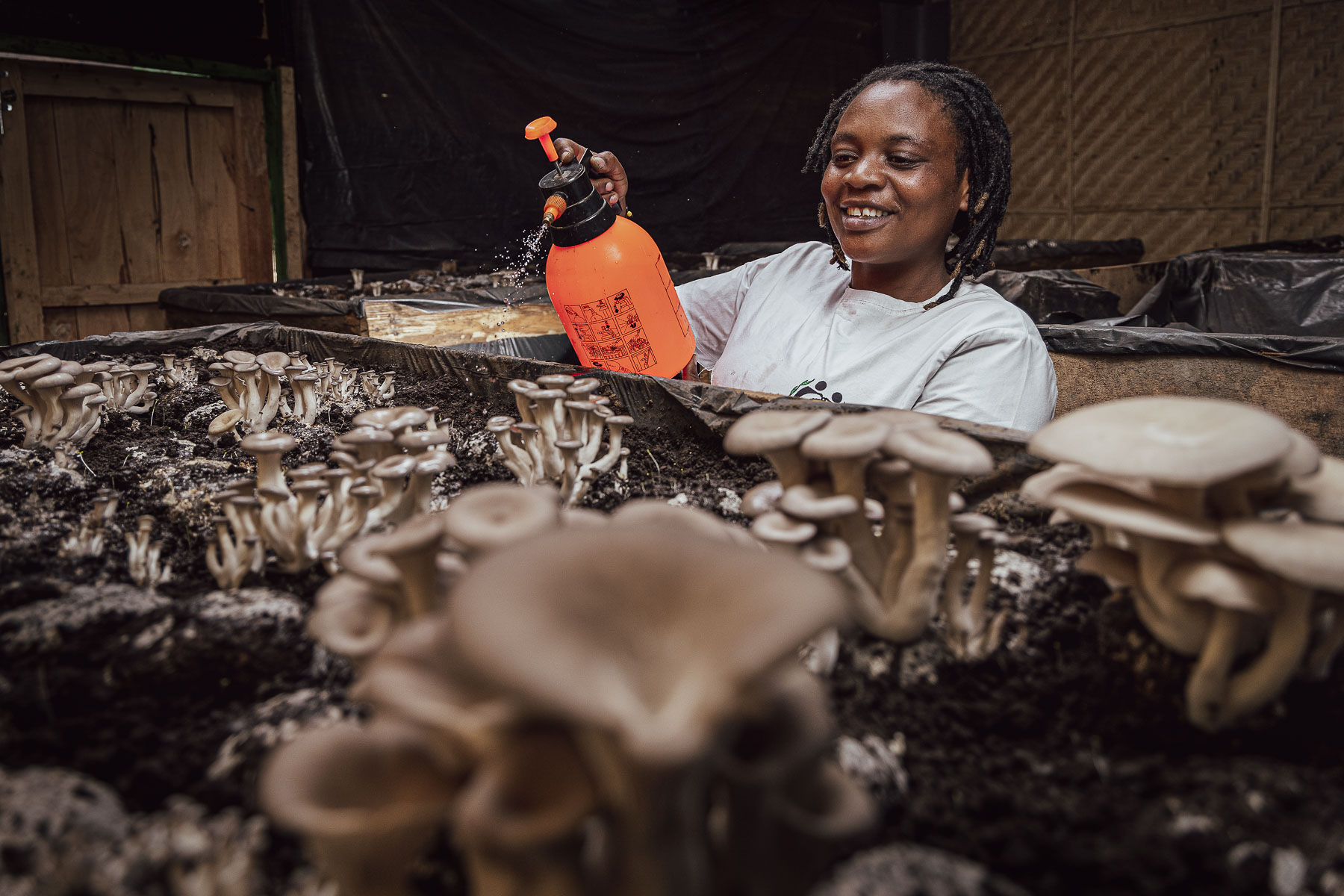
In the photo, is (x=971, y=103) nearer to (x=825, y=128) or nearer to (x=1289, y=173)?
(x=825, y=128)

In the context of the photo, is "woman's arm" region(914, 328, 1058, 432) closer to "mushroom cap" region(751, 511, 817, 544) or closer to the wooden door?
"mushroom cap" region(751, 511, 817, 544)

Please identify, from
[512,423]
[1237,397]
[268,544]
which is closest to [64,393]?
[268,544]

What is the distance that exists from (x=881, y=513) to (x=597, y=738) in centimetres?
74

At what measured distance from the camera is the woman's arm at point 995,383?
246 centimetres

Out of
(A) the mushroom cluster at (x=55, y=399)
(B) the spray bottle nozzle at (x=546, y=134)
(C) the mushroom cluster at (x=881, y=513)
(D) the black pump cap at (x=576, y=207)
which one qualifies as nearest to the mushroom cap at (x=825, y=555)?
(C) the mushroom cluster at (x=881, y=513)

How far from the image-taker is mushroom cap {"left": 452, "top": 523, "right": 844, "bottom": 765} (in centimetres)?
55

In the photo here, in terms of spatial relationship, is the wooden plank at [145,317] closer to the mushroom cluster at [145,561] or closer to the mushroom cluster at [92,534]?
the mushroom cluster at [92,534]

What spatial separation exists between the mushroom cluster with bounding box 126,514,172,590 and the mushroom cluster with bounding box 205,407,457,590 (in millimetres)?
87

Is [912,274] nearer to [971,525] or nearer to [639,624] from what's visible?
[971,525]

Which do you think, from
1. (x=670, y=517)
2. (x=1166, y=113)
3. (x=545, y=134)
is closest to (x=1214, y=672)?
(x=670, y=517)

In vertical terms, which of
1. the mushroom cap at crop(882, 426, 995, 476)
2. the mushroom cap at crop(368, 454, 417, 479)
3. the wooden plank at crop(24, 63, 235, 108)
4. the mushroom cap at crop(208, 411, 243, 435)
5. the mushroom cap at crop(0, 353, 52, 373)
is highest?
the wooden plank at crop(24, 63, 235, 108)

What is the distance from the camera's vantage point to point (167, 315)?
5504 mm

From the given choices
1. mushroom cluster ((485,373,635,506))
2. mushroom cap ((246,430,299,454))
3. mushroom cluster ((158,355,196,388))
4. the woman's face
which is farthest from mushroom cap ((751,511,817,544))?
mushroom cluster ((158,355,196,388))

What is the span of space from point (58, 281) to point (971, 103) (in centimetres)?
734
